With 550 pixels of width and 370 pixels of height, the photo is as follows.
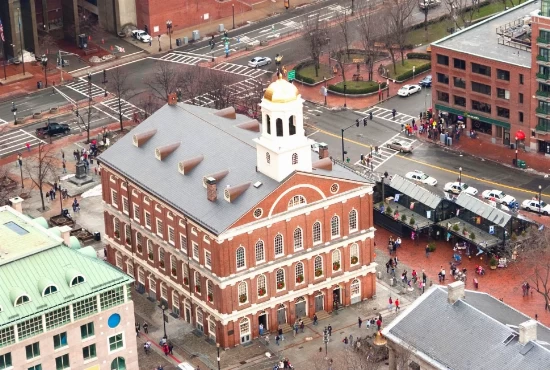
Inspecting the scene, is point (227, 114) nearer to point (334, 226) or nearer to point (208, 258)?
point (334, 226)

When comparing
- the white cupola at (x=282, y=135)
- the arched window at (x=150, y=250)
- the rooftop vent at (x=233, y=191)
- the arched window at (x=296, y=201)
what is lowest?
the arched window at (x=150, y=250)

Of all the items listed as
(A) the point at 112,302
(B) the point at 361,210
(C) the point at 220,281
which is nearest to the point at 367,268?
(B) the point at 361,210

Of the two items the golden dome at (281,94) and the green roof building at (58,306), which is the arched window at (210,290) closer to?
the green roof building at (58,306)

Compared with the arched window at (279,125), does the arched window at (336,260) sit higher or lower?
lower

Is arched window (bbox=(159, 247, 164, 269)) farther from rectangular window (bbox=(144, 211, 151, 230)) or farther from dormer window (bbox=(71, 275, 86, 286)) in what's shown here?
dormer window (bbox=(71, 275, 86, 286))

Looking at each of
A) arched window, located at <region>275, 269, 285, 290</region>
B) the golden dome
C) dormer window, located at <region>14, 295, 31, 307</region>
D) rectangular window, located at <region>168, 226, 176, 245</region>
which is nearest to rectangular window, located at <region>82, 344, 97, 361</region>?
dormer window, located at <region>14, 295, 31, 307</region>

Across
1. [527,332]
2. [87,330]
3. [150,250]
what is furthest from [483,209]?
[87,330]

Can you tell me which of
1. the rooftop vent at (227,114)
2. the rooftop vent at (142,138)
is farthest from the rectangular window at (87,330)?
the rooftop vent at (227,114)
